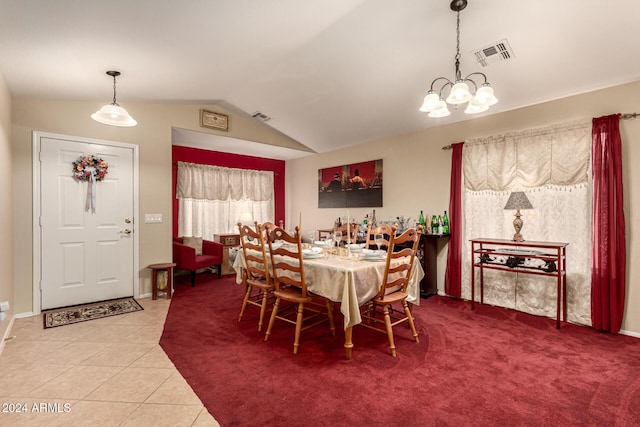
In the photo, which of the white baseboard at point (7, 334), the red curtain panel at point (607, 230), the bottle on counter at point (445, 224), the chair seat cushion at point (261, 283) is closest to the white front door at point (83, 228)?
the white baseboard at point (7, 334)

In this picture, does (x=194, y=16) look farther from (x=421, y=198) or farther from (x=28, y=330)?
(x=421, y=198)

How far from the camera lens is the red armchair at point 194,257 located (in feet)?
15.7

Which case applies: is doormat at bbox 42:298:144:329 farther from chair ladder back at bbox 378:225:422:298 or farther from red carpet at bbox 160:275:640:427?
chair ladder back at bbox 378:225:422:298

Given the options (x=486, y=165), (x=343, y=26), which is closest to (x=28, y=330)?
(x=343, y=26)

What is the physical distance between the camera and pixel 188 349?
8.60 feet

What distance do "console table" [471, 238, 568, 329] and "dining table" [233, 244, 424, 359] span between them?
1.30 m

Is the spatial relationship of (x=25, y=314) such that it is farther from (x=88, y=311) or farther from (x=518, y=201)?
(x=518, y=201)

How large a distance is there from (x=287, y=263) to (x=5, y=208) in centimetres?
271

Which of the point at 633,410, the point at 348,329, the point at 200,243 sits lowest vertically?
the point at 633,410

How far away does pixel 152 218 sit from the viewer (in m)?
4.21

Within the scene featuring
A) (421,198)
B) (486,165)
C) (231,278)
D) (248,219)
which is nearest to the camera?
(486,165)

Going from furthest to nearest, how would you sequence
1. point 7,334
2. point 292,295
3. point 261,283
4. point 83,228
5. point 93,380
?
point 83,228 < point 261,283 < point 7,334 < point 292,295 < point 93,380

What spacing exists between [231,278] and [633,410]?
490 centimetres

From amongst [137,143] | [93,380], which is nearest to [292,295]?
[93,380]
